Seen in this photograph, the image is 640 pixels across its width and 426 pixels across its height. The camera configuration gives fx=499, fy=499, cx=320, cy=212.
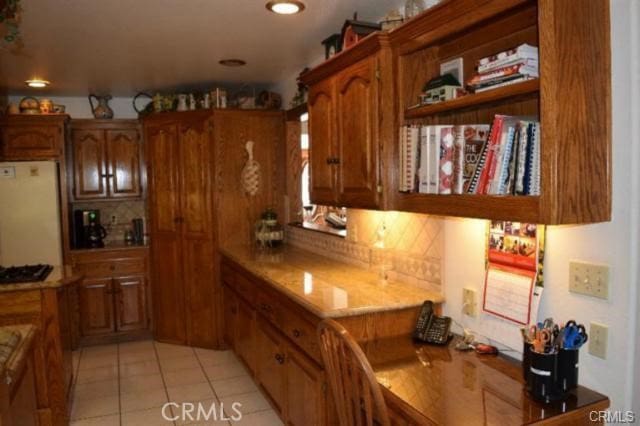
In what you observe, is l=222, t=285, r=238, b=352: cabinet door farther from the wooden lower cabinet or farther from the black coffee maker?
the black coffee maker

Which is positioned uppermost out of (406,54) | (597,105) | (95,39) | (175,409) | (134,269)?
(95,39)

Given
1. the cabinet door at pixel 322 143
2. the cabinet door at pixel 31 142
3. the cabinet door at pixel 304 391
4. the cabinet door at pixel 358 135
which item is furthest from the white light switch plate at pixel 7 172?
the cabinet door at pixel 358 135

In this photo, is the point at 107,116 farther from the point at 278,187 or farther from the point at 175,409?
the point at 175,409

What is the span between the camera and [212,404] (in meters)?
3.28

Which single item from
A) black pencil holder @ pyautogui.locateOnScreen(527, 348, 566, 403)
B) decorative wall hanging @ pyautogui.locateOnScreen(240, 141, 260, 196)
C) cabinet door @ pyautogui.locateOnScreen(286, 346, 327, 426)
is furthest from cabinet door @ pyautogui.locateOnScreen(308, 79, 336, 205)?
decorative wall hanging @ pyautogui.locateOnScreen(240, 141, 260, 196)

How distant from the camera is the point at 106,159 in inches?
188

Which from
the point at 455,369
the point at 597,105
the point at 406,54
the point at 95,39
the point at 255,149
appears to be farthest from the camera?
the point at 255,149

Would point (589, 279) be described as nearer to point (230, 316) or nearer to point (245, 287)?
point (245, 287)

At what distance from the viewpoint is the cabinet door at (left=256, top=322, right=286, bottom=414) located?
276 centimetres

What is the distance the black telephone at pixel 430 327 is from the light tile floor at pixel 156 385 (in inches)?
53.7

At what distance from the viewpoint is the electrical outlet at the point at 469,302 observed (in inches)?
81.8

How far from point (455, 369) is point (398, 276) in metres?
0.88

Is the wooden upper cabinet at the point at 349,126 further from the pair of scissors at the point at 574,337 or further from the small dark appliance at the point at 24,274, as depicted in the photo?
the small dark appliance at the point at 24,274

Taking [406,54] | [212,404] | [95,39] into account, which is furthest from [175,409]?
[406,54]
